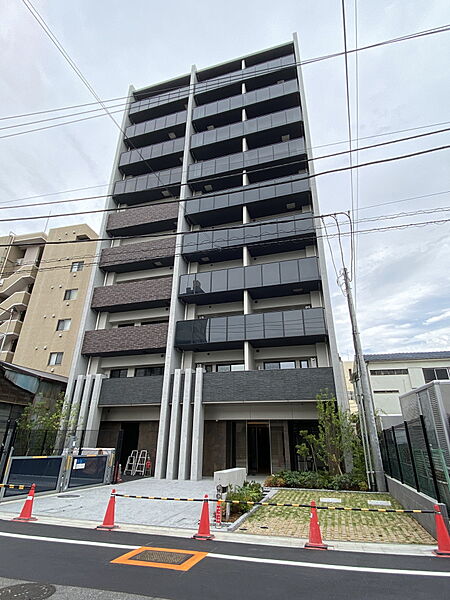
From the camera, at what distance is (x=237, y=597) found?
408cm

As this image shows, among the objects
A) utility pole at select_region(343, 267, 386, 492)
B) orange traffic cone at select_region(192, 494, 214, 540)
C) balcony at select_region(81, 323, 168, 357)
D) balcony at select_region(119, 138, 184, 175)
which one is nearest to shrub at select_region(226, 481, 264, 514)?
orange traffic cone at select_region(192, 494, 214, 540)

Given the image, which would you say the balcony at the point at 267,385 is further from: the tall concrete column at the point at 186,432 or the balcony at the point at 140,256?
the balcony at the point at 140,256

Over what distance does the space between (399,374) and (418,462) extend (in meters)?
22.8

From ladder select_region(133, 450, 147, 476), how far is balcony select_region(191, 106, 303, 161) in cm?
2278

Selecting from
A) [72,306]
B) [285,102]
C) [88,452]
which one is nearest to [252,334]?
[88,452]

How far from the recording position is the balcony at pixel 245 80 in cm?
2719

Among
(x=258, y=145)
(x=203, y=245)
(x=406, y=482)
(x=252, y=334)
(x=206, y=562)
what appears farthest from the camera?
(x=258, y=145)

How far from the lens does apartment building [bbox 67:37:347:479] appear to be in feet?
62.8

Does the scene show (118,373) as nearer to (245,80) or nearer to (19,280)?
(19,280)

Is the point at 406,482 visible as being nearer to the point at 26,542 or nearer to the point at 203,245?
the point at 26,542

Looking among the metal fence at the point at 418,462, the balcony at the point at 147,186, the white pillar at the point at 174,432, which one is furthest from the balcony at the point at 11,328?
the metal fence at the point at 418,462

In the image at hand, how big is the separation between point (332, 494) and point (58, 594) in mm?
11253

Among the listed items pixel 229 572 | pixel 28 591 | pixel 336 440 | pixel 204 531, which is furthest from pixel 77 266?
pixel 229 572

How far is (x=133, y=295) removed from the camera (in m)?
23.9
